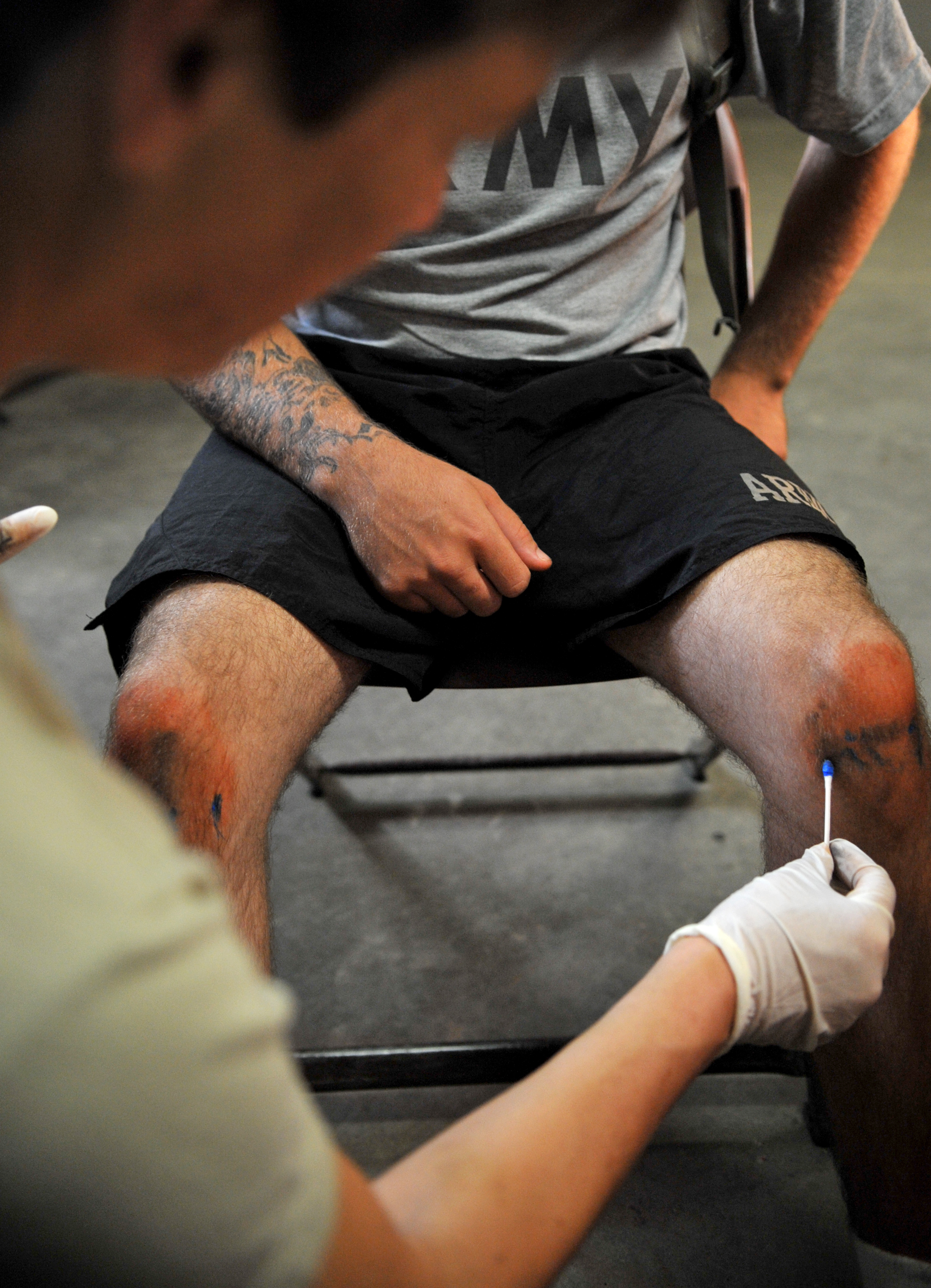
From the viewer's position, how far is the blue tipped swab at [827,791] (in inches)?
27.6

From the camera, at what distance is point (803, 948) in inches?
24.0

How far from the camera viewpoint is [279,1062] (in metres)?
0.34

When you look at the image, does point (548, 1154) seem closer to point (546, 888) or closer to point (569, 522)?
point (569, 522)

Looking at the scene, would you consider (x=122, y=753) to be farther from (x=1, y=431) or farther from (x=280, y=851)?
(x=1, y=431)

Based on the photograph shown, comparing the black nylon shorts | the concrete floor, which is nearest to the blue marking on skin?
the black nylon shorts

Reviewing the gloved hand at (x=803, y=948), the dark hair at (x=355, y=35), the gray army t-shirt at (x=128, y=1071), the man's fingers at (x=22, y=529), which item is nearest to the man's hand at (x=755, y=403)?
the gloved hand at (x=803, y=948)

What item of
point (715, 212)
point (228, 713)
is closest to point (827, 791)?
point (228, 713)

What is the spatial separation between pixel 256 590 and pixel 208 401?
0.26 m

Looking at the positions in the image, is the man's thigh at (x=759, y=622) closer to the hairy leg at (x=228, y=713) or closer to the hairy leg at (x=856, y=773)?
the hairy leg at (x=856, y=773)

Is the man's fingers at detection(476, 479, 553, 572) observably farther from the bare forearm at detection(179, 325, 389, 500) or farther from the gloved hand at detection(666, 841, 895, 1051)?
the gloved hand at detection(666, 841, 895, 1051)

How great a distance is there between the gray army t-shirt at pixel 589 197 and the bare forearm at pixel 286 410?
0.07 metres

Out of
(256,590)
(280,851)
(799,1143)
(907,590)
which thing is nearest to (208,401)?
(256,590)

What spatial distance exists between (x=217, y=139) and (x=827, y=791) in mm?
557

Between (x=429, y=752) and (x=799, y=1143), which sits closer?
(x=799, y=1143)
